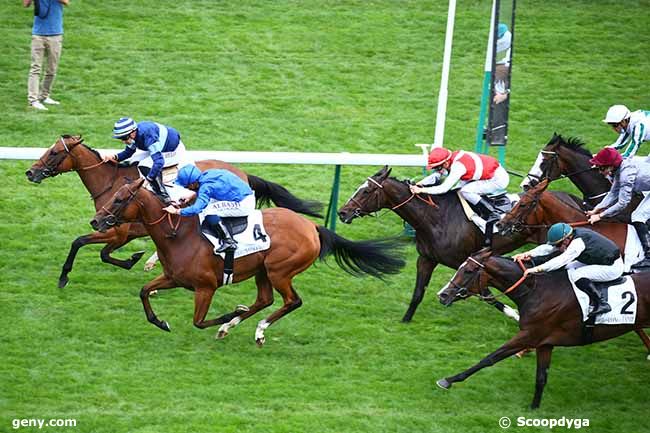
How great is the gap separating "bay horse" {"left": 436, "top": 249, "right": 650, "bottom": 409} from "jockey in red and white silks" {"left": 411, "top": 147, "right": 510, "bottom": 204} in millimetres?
1530

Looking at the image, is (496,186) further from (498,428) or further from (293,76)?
(293,76)

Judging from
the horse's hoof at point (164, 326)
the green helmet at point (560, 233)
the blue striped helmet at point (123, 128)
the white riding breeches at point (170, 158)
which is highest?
the blue striped helmet at point (123, 128)

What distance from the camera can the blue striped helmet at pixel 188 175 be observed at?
365 inches

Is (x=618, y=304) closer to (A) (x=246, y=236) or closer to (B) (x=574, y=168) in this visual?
(B) (x=574, y=168)

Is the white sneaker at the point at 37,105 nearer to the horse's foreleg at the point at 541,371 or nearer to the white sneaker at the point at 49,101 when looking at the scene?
the white sneaker at the point at 49,101

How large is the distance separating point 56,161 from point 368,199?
278cm

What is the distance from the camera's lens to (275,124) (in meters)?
14.2

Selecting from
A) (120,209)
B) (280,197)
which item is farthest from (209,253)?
(280,197)

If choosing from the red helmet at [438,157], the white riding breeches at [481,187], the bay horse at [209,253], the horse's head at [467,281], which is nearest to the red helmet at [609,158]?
the white riding breeches at [481,187]

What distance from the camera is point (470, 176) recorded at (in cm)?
995

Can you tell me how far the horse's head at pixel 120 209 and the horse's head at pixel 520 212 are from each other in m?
3.02

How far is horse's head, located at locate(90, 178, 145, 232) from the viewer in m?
8.90

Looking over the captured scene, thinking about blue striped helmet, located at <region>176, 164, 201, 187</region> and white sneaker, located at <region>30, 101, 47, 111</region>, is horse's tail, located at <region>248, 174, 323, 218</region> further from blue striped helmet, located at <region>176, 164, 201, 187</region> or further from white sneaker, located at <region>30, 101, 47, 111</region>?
white sneaker, located at <region>30, 101, 47, 111</region>

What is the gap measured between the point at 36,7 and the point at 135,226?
445 centimetres
